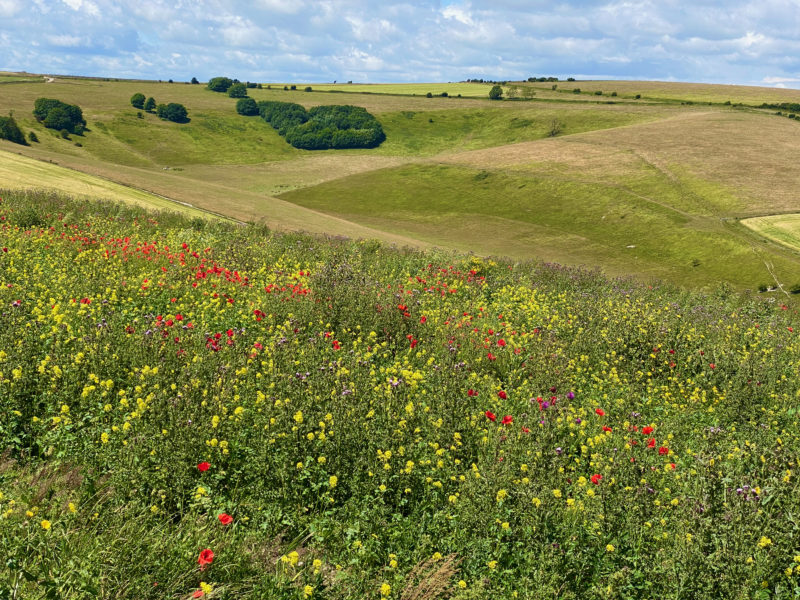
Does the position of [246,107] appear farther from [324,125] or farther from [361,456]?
[361,456]

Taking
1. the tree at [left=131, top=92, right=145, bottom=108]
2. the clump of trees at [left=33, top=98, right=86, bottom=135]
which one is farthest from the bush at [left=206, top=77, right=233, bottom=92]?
the clump of trees at [left=33, top=98, right=86, bottom=135]

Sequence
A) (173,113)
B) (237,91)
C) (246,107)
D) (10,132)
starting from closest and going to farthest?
(10,132) → (173,113) → (246,107) → (237,91)

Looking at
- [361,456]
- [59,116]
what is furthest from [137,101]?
[361,456]

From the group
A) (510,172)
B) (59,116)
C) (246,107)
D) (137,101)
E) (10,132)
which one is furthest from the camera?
(246,107)

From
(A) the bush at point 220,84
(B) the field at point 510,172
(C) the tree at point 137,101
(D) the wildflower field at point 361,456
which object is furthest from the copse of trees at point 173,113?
(D) the wildflower field at point 361,456

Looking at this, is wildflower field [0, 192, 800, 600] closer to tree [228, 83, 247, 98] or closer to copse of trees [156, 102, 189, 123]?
copse of trees [156, 102, 189, 123]

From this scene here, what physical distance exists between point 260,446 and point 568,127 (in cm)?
13437

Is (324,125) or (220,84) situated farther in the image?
(220,84)

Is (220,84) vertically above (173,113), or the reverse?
(220,84)

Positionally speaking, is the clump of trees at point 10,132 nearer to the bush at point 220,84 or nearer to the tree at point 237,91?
the tree at point 237,91

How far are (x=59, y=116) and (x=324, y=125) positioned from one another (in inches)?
2544

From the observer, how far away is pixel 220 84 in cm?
19212

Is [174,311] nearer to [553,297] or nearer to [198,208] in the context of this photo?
[553,297]

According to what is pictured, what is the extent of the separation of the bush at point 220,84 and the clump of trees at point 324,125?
3842 centimetres
